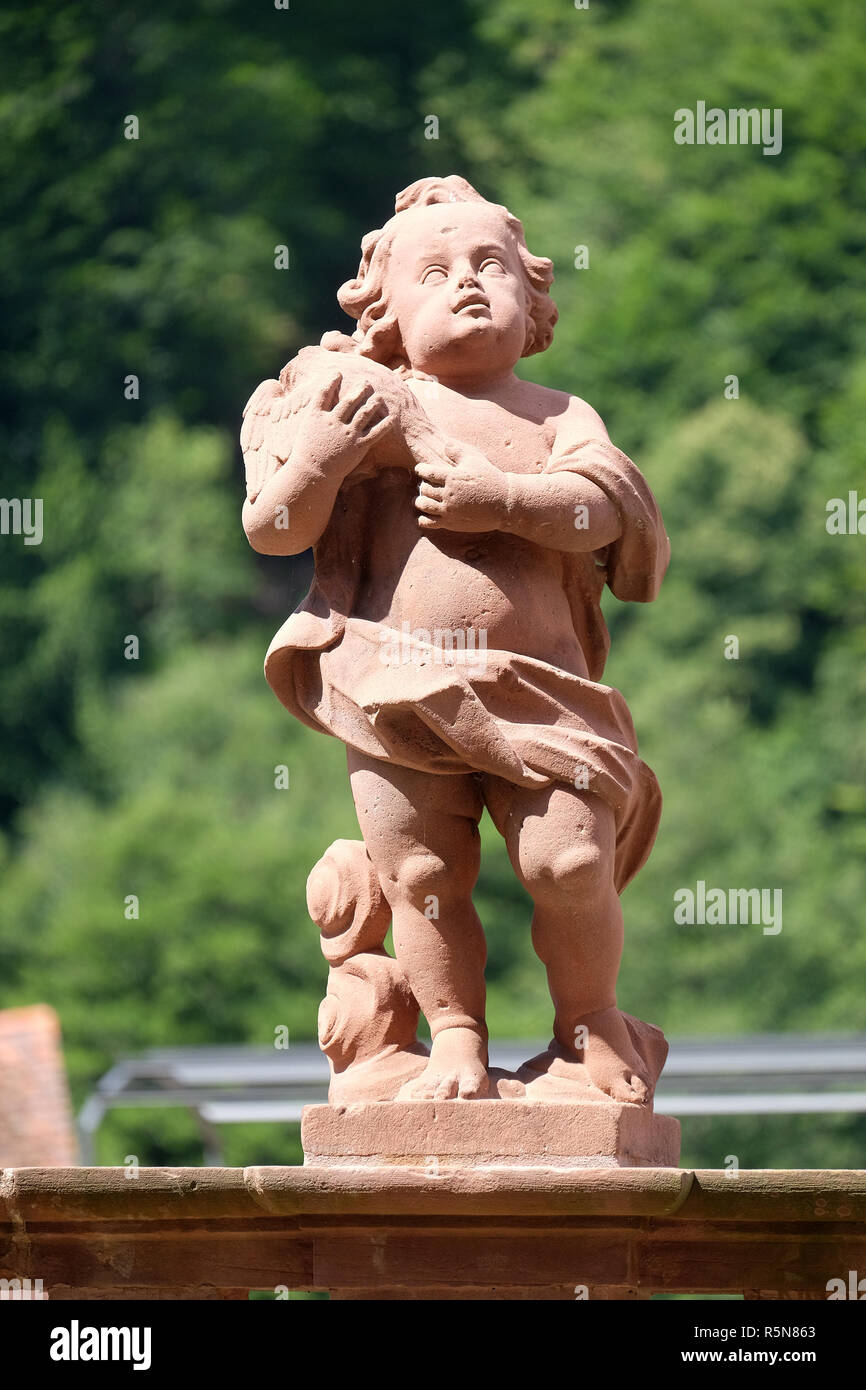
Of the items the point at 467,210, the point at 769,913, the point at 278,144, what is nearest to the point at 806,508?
the point at 769,913

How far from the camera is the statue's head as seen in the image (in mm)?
6871

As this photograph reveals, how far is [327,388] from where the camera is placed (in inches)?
261

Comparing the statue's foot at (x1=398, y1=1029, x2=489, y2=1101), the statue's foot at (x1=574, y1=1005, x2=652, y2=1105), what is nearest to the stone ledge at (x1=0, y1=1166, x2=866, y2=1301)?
the statue's foot at (x1=398, y1=1029, x2=489, y2=1101)

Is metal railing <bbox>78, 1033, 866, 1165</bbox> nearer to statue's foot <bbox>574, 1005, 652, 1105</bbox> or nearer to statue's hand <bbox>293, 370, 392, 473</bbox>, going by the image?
statue's foot <bbox>574, 1005, 652, 1105</bbox>

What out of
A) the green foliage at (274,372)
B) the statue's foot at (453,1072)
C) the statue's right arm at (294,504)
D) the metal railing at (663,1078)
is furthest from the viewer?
the green foliage at (274,372)

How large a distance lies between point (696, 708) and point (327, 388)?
17863 millimetres

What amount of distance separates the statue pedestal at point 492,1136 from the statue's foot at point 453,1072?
56mm

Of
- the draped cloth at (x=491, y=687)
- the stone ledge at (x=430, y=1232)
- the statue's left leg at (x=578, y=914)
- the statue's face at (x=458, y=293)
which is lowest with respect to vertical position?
the stone ledge at (x=430, y=1232)

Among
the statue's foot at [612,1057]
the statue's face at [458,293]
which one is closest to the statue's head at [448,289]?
the statue's face at [458,293]

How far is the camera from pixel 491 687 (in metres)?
6.47

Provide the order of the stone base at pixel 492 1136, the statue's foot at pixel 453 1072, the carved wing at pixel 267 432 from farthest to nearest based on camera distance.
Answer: the carved wing at pixel 267 432, the statue's foot at pixel 453 1072, the stone base at pixel 492 1136

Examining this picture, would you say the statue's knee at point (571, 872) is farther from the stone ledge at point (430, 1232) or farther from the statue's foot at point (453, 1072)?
the stone ledge at point (430, 1232)

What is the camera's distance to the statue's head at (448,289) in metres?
6.87

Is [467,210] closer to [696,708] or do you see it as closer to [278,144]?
[696,708]
